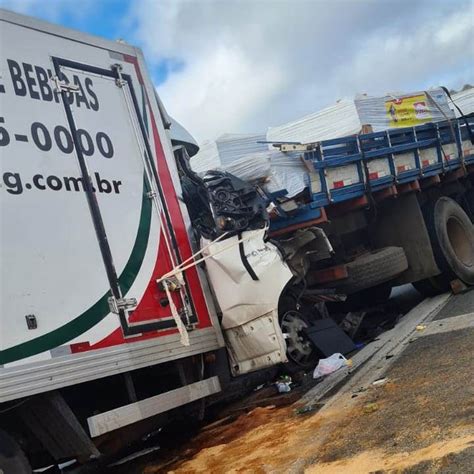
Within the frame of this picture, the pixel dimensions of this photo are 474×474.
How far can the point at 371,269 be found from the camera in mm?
7172

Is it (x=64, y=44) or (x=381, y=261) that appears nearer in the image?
(x=64, y=44)

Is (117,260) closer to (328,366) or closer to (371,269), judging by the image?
(328,366)

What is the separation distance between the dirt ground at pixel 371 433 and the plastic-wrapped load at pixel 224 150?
2.44m

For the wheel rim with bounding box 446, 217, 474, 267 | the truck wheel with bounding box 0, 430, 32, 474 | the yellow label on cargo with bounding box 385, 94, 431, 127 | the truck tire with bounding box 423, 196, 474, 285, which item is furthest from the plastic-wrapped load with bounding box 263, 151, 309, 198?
the wheel rim with bounding box 446, 217, 474, 267

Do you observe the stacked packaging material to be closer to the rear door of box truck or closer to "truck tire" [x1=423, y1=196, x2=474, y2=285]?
the rear door of box truck

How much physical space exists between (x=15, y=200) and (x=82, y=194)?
54cm

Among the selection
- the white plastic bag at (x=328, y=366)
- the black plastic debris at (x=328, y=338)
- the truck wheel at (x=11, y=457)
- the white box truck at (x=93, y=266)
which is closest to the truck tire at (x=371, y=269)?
the black plastic debris at (x=328, y=338)

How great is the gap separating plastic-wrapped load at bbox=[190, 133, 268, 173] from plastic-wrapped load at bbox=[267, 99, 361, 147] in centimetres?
79

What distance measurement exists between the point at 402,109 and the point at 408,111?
151 mm

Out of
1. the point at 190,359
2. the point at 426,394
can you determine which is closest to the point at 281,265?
the point at 190,359

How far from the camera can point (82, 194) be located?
13.7 ft

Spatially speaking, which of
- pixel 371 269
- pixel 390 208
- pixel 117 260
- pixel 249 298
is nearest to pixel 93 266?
pixel 117 260

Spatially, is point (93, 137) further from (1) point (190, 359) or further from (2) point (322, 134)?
(2) point (322, 134)

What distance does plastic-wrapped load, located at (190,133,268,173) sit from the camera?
6.34 meters
